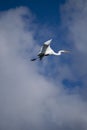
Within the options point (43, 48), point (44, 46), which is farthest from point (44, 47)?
point (43, 48)

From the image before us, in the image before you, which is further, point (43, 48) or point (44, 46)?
point (43, 48)

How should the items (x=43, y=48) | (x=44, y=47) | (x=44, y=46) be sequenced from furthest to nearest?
(x=43, y=48), (x=44, y=47), (x=44, y=46)

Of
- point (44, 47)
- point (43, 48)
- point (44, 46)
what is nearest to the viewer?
point (44, 46)

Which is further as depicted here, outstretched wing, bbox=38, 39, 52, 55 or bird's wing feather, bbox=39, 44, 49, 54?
bird's wing feather, bbox=39, 44, 49, 54

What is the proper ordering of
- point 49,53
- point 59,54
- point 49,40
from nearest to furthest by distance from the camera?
point 49,40 → point 49,53 → point 59,54

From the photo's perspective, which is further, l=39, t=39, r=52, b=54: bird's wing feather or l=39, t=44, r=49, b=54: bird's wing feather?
l=39, t=44, r=49, b=54: bird's wing feather

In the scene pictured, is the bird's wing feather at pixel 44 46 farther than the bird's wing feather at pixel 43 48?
No

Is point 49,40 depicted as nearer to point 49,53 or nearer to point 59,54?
point 49,53

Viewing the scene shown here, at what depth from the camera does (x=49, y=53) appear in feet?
347

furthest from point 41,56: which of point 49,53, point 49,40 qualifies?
point 49,40

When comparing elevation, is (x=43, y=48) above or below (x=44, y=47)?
above

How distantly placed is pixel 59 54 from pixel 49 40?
1656cm

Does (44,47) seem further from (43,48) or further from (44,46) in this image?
(43,48)

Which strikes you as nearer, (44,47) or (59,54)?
(44,47)
